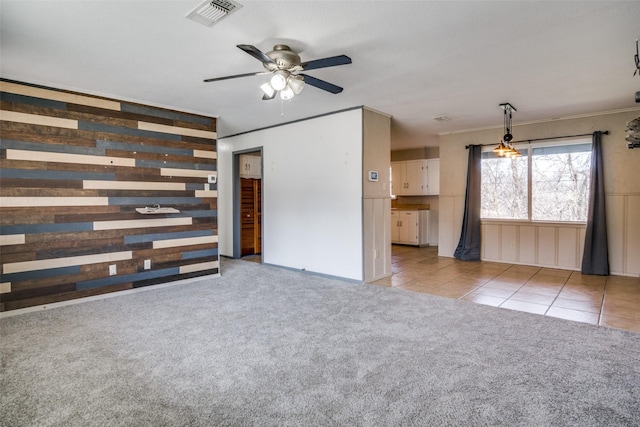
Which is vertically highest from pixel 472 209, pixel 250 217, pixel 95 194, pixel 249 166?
pixel 249 166

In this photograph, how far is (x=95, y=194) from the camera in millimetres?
4129

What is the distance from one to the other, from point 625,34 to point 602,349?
2.52 metres

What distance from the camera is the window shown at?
5.54 metres

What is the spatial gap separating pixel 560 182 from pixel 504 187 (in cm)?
86

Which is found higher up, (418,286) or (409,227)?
(409,227)

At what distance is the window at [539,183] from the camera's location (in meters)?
5.54

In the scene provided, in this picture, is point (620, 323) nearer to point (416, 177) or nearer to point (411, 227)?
point (411, 227)

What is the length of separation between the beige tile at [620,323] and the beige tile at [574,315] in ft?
0.21

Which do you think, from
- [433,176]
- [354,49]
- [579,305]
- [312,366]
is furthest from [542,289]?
[433,176]

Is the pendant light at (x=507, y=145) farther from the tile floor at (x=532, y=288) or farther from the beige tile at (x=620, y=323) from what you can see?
the beige tile at (x=620, y=323)

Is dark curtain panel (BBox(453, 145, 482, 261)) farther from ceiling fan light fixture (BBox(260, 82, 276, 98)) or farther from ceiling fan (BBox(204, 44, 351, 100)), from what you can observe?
ceiling fan light fixture (BBox(260, 82, 276, 98))

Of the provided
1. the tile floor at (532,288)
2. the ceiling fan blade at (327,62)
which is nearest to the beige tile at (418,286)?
the tile floor at (532,288)

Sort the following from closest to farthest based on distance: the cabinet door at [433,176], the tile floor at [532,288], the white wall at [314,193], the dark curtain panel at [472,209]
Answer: the tile floor at [532,288]
the white wall at [314,193]
the dark curtain panel at [472,209]
the cabinet door at [433,176]

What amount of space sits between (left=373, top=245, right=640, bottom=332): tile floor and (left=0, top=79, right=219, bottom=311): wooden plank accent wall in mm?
3060
